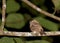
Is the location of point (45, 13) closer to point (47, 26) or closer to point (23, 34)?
point (47, 26)

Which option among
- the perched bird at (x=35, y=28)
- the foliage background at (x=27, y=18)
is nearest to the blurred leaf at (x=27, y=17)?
the foliage background at (x=27, y=18)

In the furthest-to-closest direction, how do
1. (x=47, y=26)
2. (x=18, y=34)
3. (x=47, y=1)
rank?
(x=47, y=1) → (x=47, y=26) → (x=18, y=34)

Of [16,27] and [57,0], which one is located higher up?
[57,0]

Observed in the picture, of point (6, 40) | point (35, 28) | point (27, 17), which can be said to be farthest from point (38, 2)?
point (6, 40)

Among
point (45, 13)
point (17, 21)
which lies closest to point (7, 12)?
point (17, 21)

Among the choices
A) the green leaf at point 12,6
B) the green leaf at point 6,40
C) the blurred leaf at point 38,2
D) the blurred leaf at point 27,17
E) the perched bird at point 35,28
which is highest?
the blurred leaf at point 38,2

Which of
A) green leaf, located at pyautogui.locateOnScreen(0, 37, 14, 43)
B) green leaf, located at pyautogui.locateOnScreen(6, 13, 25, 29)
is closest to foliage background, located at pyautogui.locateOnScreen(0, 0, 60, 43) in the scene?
green leaf, located at pyautogui.locateOnScreen(6, 13, 25, 29)

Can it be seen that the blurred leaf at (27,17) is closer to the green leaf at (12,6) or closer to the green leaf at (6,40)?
the green leaf at (12,6)

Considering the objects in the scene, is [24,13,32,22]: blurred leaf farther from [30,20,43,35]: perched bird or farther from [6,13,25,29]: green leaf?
[30,20,43,35]: perched bird

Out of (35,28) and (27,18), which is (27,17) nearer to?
(27,18)
